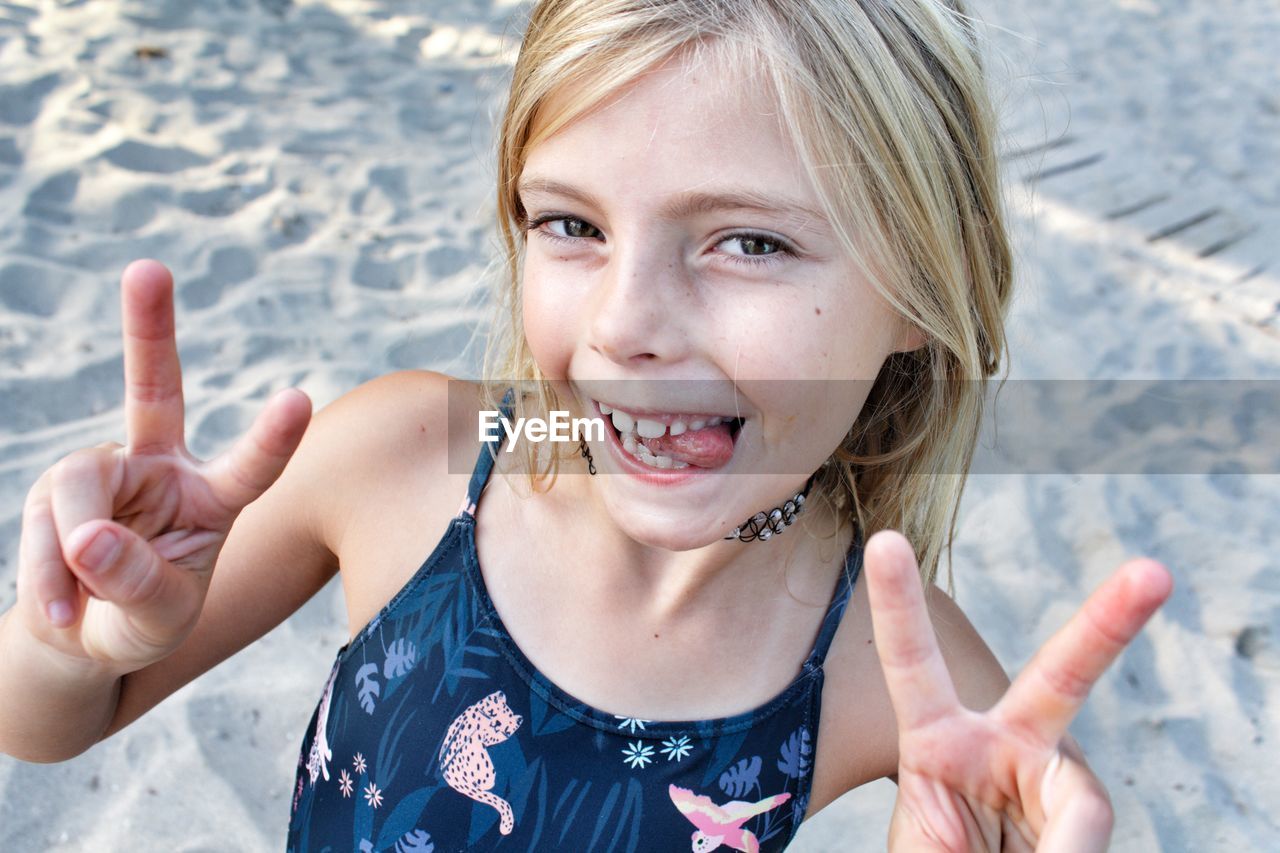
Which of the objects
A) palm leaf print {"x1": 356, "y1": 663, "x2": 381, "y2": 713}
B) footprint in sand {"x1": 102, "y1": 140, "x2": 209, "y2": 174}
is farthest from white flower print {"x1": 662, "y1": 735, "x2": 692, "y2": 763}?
footprint in sand {"x1": 102, "y1": 140, "x2": 209, "y2": 174}

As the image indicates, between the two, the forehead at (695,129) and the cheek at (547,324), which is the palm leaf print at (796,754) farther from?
the forehead at (695,129)

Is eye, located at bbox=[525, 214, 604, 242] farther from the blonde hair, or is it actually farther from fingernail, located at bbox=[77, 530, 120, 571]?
fingernail, located at bbox=[77, 530, 120, 571]

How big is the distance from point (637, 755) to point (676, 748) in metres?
0.05

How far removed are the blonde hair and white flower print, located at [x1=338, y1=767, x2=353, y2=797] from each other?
1.44ft

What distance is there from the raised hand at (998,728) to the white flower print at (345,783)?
0.68 metres

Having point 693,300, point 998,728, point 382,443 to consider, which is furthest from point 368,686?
point 998,728

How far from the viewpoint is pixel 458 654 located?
4.34 ft

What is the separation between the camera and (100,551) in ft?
3.08

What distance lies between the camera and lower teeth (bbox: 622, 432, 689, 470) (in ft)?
3.96

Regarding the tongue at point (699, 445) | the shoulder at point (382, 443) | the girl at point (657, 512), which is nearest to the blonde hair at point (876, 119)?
the girl at point (657, 512)

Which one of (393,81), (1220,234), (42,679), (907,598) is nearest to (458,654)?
(42,679)

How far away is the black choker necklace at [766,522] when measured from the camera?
1345 mm

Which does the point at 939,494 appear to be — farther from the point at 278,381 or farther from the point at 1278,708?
the point at 278,381

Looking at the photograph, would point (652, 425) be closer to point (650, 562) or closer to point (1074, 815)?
point (650, 562)
